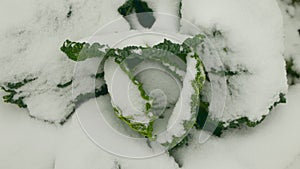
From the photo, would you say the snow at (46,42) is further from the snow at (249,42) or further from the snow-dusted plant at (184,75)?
the snow at (249,42)

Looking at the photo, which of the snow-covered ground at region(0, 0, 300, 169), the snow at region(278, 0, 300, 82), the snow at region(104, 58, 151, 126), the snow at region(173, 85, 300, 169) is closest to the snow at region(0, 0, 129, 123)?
the snow-covered ground at region(0, 0, 300, 169)

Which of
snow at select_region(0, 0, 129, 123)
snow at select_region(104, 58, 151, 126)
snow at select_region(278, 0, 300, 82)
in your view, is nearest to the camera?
snow at select_region(104, 58, 151, 126)

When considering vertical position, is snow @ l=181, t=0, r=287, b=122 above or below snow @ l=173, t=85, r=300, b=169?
above

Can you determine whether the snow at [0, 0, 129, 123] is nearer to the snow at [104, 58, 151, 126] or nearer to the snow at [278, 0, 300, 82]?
the snow at [104, 58, 151, 126]

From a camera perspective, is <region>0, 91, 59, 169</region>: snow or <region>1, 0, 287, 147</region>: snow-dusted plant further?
<region>0, 91, 59, 169</region>: snow

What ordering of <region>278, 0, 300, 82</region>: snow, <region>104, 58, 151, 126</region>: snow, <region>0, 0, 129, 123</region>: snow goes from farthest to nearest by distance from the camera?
<region>278, 0, 300, 82</region>: snow
<region>0, 0, 129, 123</region>: snow
<region>104, 58, 151, 126</region>: snow

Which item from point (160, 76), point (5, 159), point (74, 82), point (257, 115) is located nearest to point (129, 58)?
point (160, 76)

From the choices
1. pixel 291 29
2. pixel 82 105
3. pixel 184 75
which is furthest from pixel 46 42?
pixel 291 29

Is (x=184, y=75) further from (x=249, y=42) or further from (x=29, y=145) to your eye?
(x=29, y=145)
